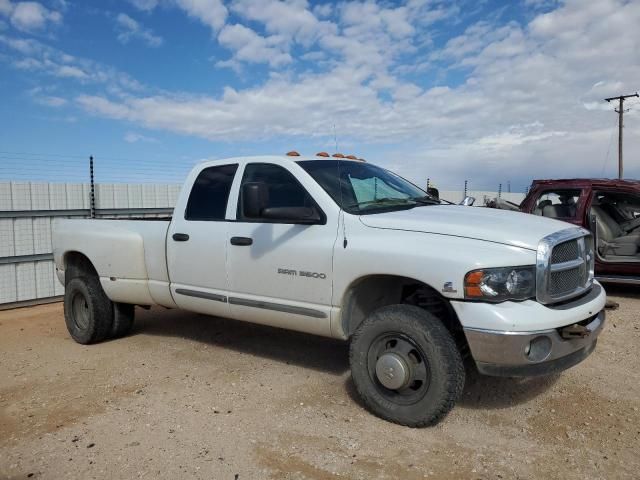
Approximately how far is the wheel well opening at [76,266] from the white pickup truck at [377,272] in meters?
0.58

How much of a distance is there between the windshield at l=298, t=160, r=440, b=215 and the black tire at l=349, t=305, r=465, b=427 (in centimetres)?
90

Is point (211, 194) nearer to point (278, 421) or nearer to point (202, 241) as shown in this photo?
point (202, 241)

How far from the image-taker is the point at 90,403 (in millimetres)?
4195

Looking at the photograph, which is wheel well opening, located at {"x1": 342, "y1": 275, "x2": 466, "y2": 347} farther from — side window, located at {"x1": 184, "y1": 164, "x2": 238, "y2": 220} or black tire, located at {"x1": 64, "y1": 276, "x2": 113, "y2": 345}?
black tire, located at {"x1": 64, "y1": 276, "x2": 113, "y2": 345}

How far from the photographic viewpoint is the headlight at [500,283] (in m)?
3.24

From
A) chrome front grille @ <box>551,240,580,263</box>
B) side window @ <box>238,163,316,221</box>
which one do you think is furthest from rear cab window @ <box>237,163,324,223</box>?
chrome front grille @ <box>551,240,580,263</box>

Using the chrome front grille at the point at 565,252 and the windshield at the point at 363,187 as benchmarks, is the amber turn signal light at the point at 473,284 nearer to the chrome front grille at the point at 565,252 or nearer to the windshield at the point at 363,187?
the chrome front grille at the point at 565,252

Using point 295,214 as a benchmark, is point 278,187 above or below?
above

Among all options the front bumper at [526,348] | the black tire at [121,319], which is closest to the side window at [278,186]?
the front bumper at [526,348]

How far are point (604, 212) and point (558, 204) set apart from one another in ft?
2.54

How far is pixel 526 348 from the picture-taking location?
320 centimetres

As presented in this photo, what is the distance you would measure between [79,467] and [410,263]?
239 centimetres

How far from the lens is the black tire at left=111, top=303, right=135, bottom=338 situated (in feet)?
19.4

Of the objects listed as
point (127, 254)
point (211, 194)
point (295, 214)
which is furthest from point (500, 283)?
point (127, 254)
